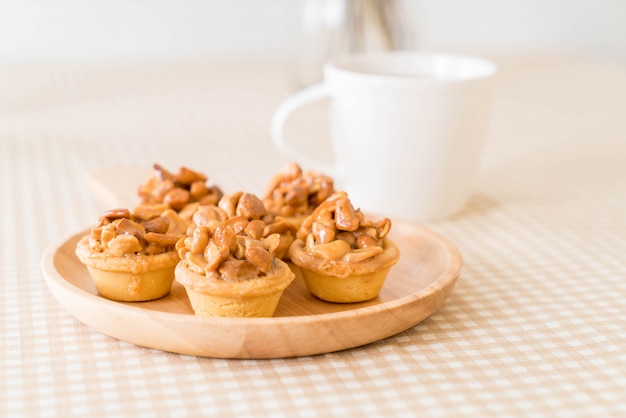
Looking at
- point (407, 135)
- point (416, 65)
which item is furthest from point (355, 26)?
point (407, 135)

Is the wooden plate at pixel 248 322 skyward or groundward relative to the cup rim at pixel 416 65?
groundward

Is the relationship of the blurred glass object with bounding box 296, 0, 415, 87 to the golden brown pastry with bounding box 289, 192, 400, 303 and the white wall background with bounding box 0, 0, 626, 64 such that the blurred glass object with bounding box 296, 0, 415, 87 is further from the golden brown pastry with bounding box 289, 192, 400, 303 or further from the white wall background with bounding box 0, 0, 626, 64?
the golden brown pastry with bounding box 289, 192, 400, 303

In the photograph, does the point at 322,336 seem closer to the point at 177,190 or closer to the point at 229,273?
the point at 229,273

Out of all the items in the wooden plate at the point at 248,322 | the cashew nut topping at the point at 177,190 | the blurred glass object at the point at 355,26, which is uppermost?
the blurred glass object at the point at 355,26

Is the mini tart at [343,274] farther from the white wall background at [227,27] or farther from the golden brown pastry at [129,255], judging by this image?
the white wall background at [227,27]

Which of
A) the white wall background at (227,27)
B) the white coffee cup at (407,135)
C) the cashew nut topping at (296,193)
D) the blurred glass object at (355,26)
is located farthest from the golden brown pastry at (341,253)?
the white wall background at (227,27)

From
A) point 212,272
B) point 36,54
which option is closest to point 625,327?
point 212,272

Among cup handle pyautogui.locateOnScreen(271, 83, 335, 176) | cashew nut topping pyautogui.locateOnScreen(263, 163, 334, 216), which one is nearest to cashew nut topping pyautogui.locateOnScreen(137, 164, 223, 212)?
cashew nut topping pyautogui.locateOnScreen(263, 163, 334, 216)

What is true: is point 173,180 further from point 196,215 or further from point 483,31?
point 483,31
